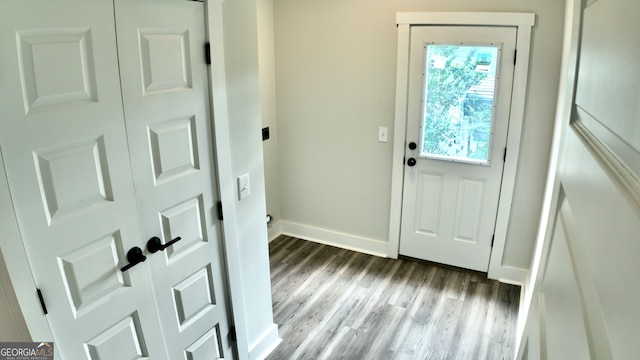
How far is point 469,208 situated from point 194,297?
2343mm

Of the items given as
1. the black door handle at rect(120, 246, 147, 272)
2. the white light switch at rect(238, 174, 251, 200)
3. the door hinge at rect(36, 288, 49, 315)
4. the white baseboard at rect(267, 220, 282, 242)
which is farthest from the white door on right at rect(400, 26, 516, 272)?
the door hinge at rect(36, 288, 49, 315)

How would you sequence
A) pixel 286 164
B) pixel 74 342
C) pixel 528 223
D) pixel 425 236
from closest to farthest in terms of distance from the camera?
→ pixel 74 342, pixel 528 223, pixel 425 236, pixel 286 164

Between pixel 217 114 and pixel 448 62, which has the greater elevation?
pixel 448 62

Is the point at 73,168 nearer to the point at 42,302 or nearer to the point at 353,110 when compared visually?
the point at 42,302

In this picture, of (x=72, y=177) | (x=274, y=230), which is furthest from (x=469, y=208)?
(x=72, y=177)

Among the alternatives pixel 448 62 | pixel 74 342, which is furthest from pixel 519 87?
pixel 74 342

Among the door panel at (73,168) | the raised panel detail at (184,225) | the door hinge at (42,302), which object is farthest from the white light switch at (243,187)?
the door hinge at (42,302)

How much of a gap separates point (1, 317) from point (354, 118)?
2.87 m

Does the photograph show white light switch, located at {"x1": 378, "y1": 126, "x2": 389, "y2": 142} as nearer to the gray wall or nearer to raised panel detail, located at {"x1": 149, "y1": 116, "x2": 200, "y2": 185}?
the gray wall

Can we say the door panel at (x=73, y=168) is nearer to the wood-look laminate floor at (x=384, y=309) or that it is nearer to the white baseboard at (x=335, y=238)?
the wood-look laminate floor at (x=384, y=309)

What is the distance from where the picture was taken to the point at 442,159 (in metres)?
3.38

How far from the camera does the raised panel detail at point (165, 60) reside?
5.35 ft

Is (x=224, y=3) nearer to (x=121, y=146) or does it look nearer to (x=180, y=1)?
(x=180, y=1)

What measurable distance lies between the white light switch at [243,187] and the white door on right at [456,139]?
5.50 ft
